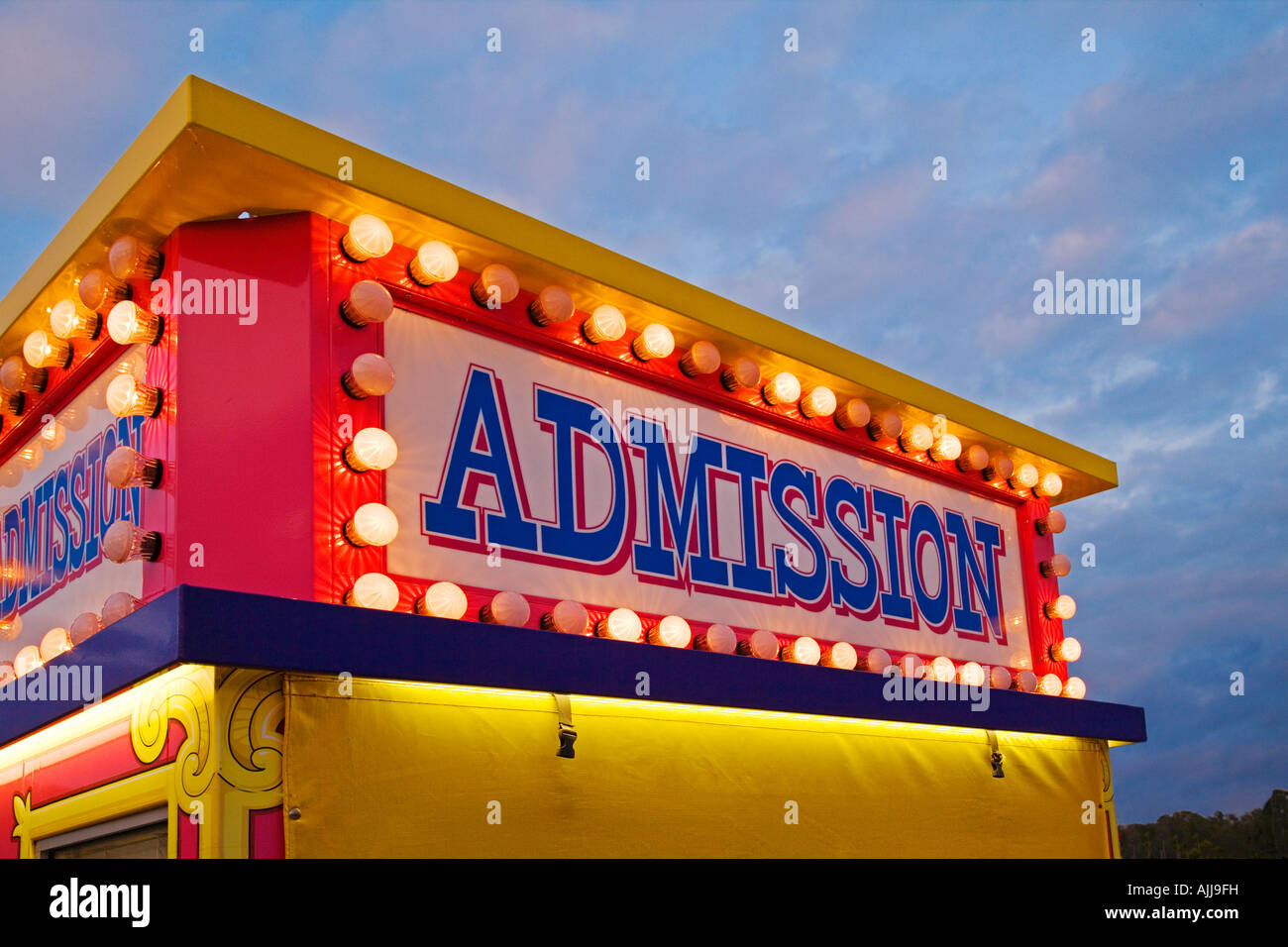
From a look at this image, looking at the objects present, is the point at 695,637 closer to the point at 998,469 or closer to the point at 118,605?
the point at 118,605

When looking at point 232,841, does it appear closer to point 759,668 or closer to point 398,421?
point 398,421

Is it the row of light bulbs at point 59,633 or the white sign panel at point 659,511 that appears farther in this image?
the white sign panel at point 659,511

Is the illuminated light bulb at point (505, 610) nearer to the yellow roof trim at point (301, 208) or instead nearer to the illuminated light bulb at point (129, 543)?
the illuminated light bulb at point (129, 543)

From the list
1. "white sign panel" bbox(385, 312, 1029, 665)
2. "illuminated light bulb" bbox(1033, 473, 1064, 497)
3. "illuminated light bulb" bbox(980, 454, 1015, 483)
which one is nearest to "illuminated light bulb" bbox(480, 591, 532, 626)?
"white sign panel" bbox(385, 312, 1029, 665)

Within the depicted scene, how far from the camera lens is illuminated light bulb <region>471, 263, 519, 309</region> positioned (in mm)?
6273

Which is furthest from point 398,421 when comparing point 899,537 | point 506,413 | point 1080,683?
point 1080,683

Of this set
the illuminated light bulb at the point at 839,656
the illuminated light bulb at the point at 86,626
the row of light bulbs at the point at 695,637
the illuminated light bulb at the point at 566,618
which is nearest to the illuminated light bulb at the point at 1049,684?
the row of light bulbs at the point at 695,637

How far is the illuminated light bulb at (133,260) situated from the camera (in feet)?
18.7

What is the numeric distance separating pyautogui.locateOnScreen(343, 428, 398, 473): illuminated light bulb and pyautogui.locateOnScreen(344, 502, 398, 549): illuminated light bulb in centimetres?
18

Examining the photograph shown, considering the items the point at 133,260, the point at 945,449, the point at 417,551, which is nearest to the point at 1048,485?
the point at 945,449

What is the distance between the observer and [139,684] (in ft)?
16.9

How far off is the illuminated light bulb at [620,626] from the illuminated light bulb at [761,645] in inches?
36.4

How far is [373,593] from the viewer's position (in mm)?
5336

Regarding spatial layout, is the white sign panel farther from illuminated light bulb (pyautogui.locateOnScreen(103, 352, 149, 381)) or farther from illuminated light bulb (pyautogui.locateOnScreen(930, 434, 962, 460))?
illuminated light bulb (pyautogui.locateOnScreen(103, 352, 149, 381))
